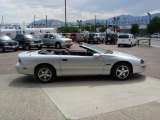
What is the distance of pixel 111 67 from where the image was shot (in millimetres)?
9914

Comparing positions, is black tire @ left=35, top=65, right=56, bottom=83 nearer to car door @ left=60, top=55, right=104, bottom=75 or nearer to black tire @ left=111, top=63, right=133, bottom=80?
car door @ left=60, top=55, right=104, bottom=75

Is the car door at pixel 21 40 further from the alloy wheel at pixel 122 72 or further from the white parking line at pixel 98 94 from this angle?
the alloy wheel at pixel 122 72

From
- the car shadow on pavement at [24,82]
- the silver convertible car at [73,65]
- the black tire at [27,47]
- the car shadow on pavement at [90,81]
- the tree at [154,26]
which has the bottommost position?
the car shadow on pavement at [24,82]

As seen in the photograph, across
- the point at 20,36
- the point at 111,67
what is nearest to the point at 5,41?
the point at 20,36

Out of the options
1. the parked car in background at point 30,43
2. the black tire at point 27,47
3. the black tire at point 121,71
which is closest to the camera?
the black tire at point 121,71

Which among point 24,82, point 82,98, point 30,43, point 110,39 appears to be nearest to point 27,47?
point 30,43

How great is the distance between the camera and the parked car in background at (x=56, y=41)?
31.3 metres

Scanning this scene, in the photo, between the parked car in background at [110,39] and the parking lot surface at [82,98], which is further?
the parked car in background at [110,39]

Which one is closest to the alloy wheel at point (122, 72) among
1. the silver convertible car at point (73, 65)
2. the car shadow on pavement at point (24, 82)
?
the silver convertible car at point (73, 65)

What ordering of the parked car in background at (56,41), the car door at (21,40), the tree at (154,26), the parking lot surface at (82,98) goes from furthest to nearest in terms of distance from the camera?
1. the tree at (154,26)
2. the parked car in background at (56,41)
3. the car door at (21,40)
4. the parking lot surface at (82,98)

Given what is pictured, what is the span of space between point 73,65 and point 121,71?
162 cm

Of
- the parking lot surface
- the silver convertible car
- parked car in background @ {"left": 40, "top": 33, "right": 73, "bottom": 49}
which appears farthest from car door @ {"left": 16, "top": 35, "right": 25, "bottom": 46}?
the silver convertible car

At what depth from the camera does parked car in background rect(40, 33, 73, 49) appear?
103ft

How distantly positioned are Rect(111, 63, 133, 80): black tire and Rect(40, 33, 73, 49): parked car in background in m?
21.5
